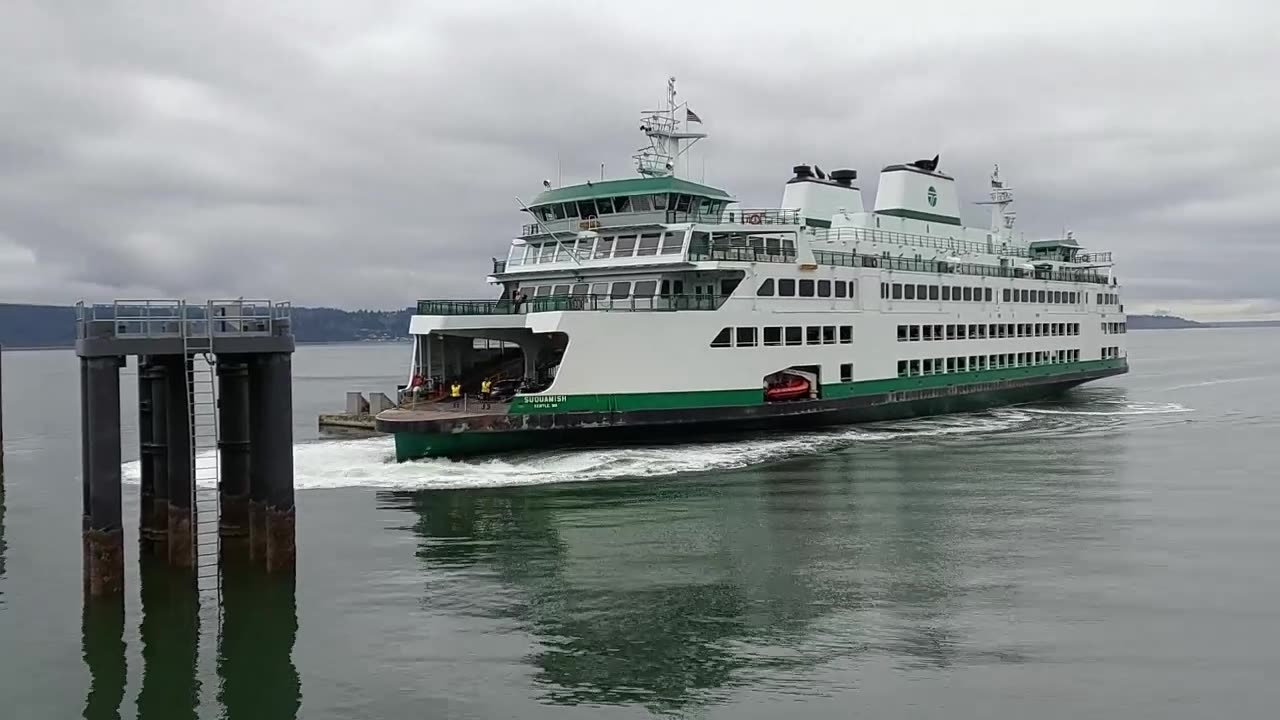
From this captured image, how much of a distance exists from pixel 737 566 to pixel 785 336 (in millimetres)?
15031

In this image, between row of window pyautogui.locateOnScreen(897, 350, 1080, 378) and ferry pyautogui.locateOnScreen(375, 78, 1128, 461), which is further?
row of window pyautogui.locateOnScreen(897, 350, 1080, 378)

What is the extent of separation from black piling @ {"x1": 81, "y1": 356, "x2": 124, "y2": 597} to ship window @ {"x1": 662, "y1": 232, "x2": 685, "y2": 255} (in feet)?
58.7

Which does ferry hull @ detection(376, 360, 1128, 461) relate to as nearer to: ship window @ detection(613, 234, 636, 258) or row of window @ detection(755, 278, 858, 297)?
row of window @ detection(755, 278, 858, 297)

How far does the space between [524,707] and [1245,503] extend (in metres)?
17.1


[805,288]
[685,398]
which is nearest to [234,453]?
[685,398]

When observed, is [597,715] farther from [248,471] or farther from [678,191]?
[678,191]

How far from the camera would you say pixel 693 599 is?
1403 cm

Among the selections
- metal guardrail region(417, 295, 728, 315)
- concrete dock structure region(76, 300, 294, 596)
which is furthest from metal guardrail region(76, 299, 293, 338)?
metal guardrail region(417, 295, 728, 315)

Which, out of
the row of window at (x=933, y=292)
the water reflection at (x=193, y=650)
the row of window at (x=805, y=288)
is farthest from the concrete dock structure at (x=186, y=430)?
the row of window at (x=933, y=292)

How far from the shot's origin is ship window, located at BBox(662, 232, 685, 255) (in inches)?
1150

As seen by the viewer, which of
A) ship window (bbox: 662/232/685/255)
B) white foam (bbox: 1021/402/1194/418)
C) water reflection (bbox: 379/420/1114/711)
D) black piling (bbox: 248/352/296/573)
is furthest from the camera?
white foam (bbox: 1021/402/1194/418)

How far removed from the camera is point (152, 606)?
14023 mm

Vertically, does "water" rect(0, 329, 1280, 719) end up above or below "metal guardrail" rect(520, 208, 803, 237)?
below

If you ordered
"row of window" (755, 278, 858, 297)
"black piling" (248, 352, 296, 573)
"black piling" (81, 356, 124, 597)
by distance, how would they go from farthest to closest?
1. "row of window" (755, 278, 858, 297)
2. "black piling" (248, 352, 296, 573)
3. "black piling" (81, 356, 124, 597)
